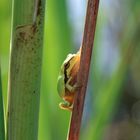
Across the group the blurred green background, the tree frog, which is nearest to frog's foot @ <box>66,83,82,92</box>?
the tree frog

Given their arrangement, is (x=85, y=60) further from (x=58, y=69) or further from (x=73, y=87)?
(x=58, y=69)

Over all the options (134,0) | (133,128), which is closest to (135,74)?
(133,128)

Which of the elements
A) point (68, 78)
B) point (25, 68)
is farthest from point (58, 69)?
point (25, 68)

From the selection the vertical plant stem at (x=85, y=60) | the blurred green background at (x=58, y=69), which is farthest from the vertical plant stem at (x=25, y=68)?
the blurred green background at (x=58, y=69)

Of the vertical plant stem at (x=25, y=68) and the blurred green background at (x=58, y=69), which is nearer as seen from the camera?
the vertical plant stem at (x=25, y=68)

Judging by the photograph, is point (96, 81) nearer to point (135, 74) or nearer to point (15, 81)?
point (15, 81)

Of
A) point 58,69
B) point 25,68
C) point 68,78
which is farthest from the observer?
point 58,69

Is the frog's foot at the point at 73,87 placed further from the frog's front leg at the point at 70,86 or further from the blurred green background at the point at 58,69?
the blurred green background at the point at 58,69

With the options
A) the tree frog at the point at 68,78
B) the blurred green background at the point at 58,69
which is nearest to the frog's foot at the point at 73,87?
the tree frog at the point at 68,78

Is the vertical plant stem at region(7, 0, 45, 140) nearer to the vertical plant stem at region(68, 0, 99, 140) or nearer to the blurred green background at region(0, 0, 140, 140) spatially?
the vertical plant stem at region(68, 0, 99, 140)
